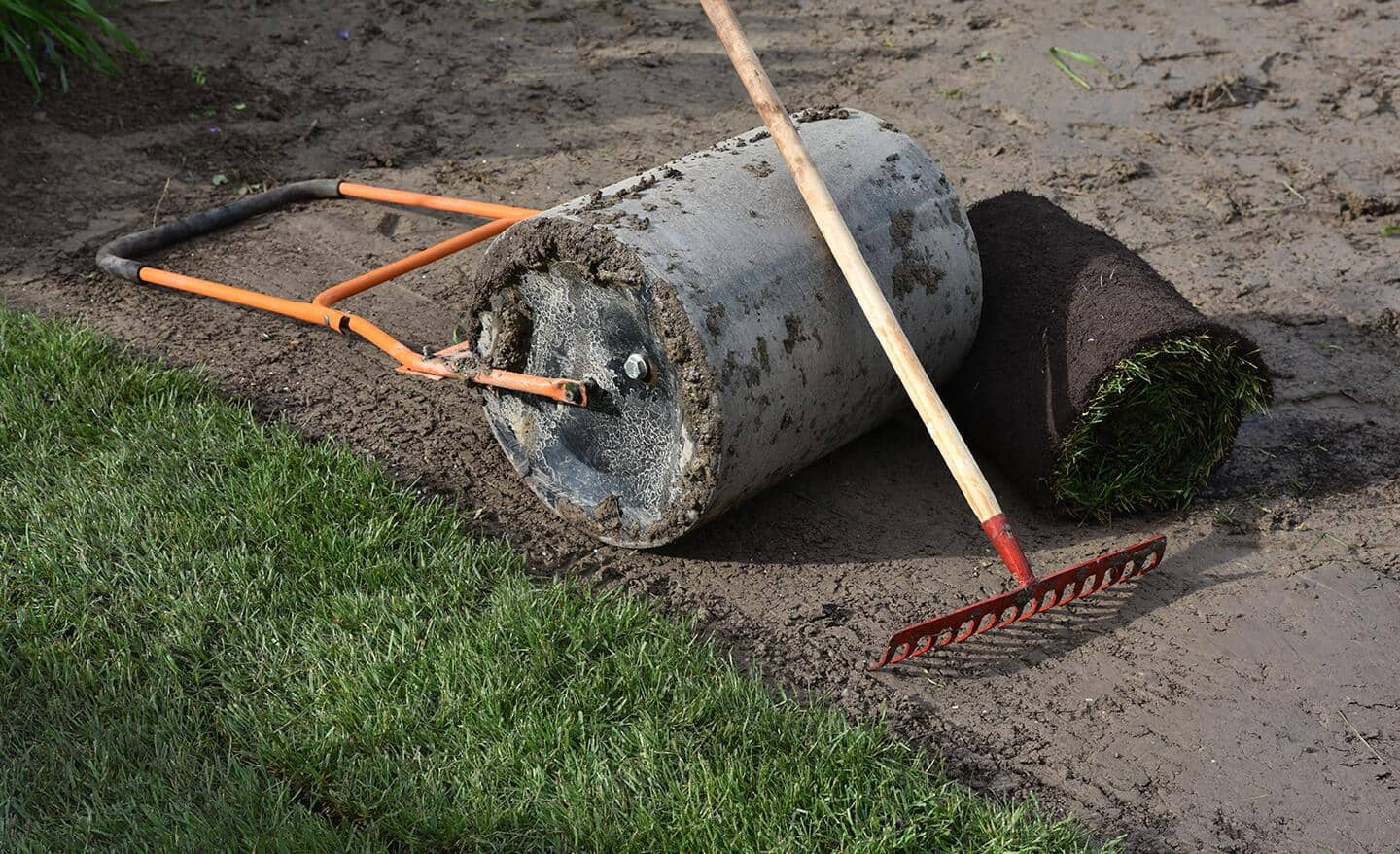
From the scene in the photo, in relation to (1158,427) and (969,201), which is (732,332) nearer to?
(1158,427)

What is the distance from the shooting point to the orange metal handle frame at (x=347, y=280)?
3834mm

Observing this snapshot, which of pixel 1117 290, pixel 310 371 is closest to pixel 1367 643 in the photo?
pixel 1117 290

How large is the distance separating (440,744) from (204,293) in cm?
253

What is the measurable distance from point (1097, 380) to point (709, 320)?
118 centimetres

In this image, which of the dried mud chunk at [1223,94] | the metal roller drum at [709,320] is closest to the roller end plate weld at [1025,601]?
the metal roller drum at [709,320]

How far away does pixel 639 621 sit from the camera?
11.3 ft

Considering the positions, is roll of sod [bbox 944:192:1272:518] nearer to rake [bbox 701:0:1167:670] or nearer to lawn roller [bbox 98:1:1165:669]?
lawn roller [bbox 98:1:1165:669]

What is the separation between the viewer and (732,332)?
339cm

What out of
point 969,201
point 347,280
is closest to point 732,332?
point 347,280

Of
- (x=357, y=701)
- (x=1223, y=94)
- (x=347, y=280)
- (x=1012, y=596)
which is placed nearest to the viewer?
(x=357, y=701)

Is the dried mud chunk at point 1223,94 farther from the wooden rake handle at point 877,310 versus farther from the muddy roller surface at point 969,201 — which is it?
the wooden rake handle at point 877,310

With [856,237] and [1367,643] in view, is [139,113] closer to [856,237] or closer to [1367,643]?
[856,237]

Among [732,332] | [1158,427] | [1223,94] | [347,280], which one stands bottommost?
[1158,427]

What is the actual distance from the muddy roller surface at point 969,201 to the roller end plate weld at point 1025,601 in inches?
2.9
